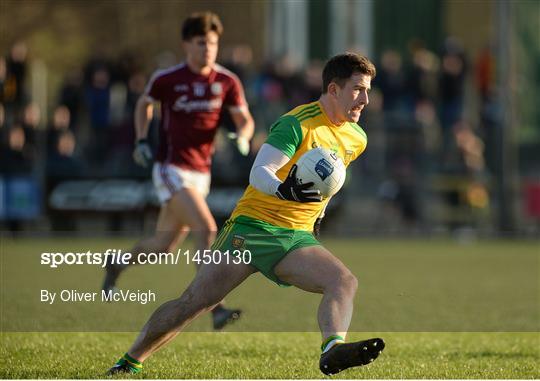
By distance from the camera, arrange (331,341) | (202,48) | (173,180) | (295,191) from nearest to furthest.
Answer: (331,341), (295,191), (202,48), (173,180)

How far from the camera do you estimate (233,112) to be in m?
10.4

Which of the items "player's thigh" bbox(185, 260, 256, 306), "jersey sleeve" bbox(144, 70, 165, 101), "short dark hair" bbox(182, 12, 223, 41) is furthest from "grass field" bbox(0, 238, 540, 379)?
"short dark hair" bbox(182, 12, 223, 41)

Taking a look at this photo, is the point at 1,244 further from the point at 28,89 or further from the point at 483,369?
the point at 483,369

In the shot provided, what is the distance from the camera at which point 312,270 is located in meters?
6.56

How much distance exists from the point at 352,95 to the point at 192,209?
129 inches

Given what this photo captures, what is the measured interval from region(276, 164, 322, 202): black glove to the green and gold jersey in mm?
218

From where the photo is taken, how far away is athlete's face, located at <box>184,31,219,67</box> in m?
9.86

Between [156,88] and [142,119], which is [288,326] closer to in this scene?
[142,119]

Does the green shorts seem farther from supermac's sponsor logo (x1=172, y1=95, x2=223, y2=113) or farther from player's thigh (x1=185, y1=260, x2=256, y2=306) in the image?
supermac's sponsor logo (x1=172, y1=95, x2=223, y2=113)

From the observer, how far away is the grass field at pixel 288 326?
739cm

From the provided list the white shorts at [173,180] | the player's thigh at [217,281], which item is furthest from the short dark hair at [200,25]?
the player's thigh at [217,281]

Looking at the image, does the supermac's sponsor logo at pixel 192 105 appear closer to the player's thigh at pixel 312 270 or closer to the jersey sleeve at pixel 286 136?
the jersey sleeve at pixel 286 136

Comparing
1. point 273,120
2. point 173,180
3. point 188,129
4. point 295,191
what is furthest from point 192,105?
point 273,120

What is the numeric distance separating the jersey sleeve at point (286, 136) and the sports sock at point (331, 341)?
99 centimetres
